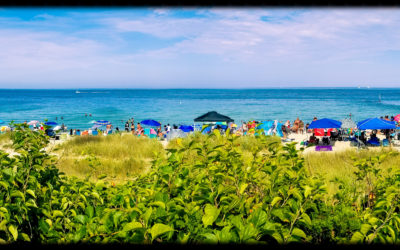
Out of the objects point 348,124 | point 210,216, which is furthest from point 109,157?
point 348,124

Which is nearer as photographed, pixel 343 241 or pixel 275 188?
pixel 343 241

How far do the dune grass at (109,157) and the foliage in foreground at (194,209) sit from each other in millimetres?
3194

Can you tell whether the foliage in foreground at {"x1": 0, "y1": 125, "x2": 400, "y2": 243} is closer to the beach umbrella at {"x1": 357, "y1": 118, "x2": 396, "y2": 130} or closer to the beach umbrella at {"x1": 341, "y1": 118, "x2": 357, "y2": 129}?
the beach umbrella at {"x1": 357, "y1": 118, "x2": 396, "y2": 130}

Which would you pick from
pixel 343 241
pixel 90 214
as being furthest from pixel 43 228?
pixel 343 241

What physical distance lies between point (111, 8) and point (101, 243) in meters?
1.28

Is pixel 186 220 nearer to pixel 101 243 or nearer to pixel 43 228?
pixel 101 243

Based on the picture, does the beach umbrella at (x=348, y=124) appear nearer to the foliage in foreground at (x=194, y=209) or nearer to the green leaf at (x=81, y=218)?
the foliage in foreground at (x=194, y=209)

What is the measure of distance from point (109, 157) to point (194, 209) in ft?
31.9

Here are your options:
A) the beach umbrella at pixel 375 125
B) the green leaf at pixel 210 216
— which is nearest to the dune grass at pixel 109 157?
the green leaf at pixel 210 216

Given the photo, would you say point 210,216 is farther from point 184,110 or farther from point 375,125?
point 184,110

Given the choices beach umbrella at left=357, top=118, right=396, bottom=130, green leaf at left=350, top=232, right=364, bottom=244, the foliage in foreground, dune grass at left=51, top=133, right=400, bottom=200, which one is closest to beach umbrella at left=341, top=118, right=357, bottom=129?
beach umbrella at left=357, top=118, right=396, bottom=130

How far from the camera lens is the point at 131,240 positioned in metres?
1.54

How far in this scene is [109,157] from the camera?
10922mm

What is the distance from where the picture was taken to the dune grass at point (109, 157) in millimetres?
8100
